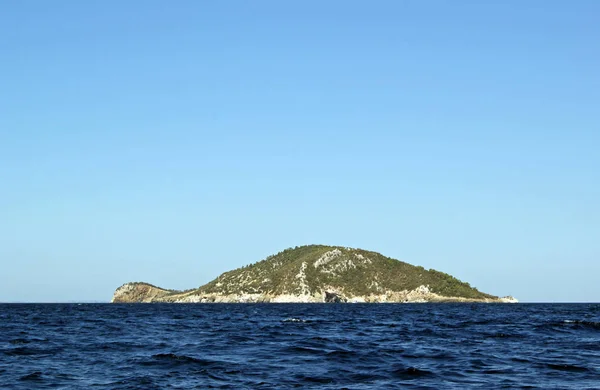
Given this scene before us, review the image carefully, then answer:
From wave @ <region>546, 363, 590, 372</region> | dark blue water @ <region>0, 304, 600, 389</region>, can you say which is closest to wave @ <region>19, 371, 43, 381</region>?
dark blue water @ <region>0, 304, 600, 389</region>

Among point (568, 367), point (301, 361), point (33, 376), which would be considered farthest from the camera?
point (301, 361)

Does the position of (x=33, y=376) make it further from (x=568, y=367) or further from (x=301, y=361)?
(x=568, y=367)

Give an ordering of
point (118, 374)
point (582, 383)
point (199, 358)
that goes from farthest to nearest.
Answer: point (199, 358) < point (118, 374) < point (582, 383)

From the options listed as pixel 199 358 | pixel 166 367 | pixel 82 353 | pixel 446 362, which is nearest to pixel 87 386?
pixel 166 367

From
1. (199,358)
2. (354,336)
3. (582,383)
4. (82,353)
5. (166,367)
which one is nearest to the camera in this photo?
(582,383)

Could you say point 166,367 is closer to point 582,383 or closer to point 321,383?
point 321,383

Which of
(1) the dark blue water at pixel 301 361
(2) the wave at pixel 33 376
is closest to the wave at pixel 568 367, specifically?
(1) the dark blue water at pixel 301 361

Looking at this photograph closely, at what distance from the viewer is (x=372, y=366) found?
102 feet

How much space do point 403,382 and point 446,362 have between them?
24.6 feet

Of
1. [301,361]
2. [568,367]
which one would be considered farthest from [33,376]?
[568,367]

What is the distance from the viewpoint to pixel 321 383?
85.3 ft

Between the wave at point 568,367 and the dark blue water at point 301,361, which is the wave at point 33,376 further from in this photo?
the wave at point 568,367

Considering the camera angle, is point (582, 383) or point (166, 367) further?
point (166, 367)

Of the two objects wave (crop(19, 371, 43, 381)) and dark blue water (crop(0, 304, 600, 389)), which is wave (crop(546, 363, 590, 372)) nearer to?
dark blue water (crop(0, 304, 600, 389))
